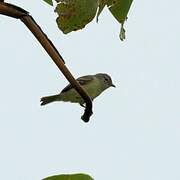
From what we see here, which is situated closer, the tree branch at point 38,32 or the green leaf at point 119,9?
the tree branch at point 38,32

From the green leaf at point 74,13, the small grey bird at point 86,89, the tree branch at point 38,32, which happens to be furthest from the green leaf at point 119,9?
the small grey bird at point 86,89

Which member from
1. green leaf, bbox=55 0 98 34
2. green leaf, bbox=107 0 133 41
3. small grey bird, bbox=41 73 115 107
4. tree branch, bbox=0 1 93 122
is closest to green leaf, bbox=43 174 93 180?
tree branch, bbox=0 1 93 122

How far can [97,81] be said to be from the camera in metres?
12.1

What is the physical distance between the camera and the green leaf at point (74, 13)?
1.77 meters

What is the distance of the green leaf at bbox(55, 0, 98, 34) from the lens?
177 centimetres

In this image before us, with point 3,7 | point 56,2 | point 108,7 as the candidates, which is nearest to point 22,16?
point 3,7

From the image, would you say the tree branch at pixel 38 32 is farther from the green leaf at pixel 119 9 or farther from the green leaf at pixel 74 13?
the green leaf at pixel 119 9

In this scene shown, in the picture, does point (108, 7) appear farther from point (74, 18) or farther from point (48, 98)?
point (48, 98)

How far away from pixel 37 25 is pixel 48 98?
9.84 m

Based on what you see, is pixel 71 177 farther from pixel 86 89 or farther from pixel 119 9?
pixel 86 89

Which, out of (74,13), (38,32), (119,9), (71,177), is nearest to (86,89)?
(119,9)

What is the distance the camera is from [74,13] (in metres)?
1.83

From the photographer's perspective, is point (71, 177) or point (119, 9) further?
point (119, 9)

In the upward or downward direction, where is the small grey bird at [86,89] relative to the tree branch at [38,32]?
downward
